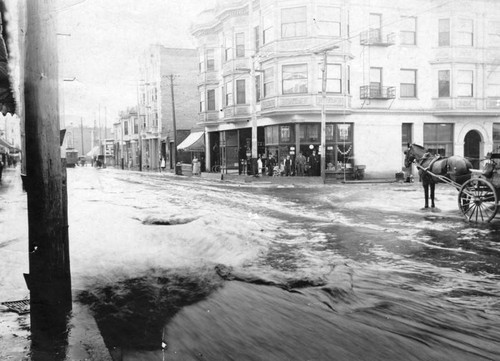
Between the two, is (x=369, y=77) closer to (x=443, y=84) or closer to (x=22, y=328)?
(x=443, y=84)

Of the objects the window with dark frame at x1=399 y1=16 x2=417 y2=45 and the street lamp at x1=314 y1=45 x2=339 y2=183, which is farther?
the window with dark frame at x1=399 y1=16 x2=417 y2=45

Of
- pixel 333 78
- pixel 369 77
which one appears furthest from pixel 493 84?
pixel 333 78

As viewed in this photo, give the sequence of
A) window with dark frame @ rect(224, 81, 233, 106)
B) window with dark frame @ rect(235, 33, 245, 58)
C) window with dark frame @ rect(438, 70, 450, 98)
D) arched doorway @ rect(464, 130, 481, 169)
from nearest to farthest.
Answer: window with dark frame @ rect(438, 70, 450, 98) < arched doorway @ rect(464, 130, 481, 169) < window with dark frame @ rect(235, 33, 245, 58) < window with dark frame @ rect(224, 81, 233, 106)

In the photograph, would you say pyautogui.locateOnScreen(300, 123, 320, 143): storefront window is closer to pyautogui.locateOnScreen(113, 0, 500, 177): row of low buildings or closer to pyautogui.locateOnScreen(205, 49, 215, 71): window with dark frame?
pyautogui.locateOnScreen(113, 0, 500, 177): row of low buildings

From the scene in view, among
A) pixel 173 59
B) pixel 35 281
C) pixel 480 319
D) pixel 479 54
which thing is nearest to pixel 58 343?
pixel 35 281

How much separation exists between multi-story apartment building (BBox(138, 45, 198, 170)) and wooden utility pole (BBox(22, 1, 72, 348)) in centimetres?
5248

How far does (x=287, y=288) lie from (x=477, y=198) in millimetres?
7760

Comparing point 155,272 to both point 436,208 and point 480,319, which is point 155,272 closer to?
point 480,319

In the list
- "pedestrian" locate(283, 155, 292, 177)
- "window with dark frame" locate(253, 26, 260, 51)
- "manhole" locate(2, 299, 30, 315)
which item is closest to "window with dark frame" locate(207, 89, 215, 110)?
"window with dark frame" locate(253, 26, 260, 51)

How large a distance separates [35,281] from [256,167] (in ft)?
94.0

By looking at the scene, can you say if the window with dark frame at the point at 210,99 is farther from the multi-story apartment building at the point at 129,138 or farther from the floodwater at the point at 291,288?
the multi-story apartment building at the point at 129,138

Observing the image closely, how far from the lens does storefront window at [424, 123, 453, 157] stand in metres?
34.8

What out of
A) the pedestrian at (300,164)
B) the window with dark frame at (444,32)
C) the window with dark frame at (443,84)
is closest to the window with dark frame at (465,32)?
the window with dark frame at (444,32)

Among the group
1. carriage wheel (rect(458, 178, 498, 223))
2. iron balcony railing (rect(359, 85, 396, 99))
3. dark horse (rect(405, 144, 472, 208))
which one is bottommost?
carriage wheel (rect(458, 178, 498, 223))
